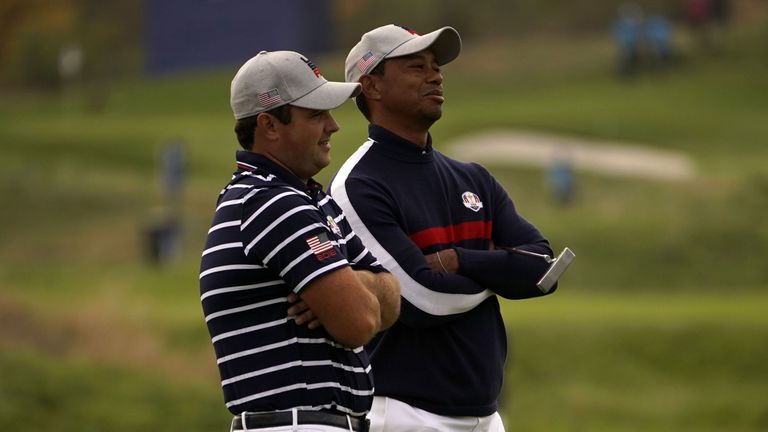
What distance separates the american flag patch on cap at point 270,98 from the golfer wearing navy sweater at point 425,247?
1024 millimetres

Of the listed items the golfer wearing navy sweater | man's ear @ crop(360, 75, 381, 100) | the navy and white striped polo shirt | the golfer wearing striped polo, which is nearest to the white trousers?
the golfer wearing navy sweater

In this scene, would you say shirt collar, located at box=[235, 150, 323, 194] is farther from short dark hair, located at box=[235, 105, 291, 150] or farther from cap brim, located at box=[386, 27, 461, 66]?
cap brim, located at box=[386, 27, 461, 66]

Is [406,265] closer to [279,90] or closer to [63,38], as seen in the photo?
[279,90]

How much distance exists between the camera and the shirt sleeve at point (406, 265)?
576cm

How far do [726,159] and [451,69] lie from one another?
56.9 ft

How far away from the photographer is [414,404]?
586 centimetres

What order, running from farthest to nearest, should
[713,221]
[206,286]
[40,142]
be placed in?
1. [40,142]
2. [713,221]
3. [206,286]

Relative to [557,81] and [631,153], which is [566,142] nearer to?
[631,153]

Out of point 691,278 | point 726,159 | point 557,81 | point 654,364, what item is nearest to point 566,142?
point 726,159

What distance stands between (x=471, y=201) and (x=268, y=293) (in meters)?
1.50

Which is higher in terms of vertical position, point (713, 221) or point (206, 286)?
point (206, 286)

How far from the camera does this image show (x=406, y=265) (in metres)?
5.80

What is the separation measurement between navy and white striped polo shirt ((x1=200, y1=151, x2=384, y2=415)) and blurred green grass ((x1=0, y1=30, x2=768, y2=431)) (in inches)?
→ 334

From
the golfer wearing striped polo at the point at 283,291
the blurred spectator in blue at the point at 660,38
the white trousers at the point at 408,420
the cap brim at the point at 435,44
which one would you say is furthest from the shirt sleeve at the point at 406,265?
the blurred spectator in blue at the point at 660,38
